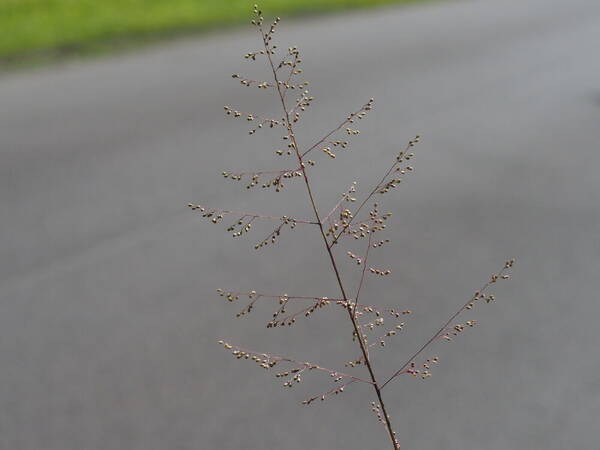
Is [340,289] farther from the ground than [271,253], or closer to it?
farther from the ground

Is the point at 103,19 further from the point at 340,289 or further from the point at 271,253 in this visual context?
the point at 340,289

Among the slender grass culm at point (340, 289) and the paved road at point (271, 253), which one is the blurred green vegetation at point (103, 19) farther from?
the slender grass culm at point (340, 289)

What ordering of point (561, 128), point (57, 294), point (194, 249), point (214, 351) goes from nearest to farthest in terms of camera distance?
1. point (214, 351)
2. point (57, 294)
3. point (194, 249)
4. point (561, 128)

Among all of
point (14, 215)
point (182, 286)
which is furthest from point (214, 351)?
point (14, 215)

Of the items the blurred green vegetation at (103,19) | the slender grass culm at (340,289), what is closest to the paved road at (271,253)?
the slender grass culm at (340,289)

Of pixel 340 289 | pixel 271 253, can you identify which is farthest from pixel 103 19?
pixel 340 289

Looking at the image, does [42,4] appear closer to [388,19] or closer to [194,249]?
[388,19]
